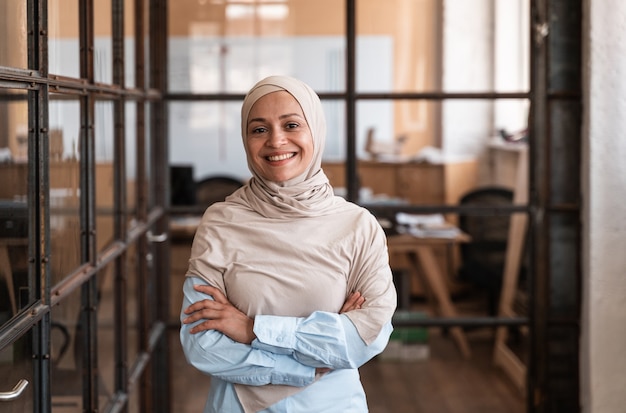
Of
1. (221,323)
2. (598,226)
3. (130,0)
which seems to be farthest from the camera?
(598,226)

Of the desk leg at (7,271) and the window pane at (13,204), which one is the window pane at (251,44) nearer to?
the window pane at (13,204)

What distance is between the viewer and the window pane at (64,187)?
70.7 inches

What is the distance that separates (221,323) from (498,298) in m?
1.85

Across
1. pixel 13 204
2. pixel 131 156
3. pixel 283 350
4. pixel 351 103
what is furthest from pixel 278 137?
pixel 351 103

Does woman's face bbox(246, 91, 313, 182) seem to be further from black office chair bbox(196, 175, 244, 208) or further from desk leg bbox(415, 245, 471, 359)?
desk leg bbox(415, 245, 471, 359)

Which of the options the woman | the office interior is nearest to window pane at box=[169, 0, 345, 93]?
the office interior

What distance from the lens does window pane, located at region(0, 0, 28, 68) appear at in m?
1.44

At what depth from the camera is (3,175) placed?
1518 mm

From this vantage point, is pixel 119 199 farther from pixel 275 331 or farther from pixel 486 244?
pixel 486 244

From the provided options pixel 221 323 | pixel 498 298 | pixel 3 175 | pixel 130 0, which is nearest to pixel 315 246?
pixel 221 323

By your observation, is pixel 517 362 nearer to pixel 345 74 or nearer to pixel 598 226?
pixel 598 226

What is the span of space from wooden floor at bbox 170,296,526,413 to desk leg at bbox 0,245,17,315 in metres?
1.64

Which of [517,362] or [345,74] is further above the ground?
[345,74]

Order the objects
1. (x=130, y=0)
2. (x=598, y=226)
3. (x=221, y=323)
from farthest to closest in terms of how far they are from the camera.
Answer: (x=598, y=226) < (x=130, y=0) < (x=221, y=323)
